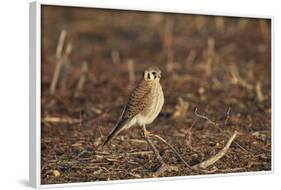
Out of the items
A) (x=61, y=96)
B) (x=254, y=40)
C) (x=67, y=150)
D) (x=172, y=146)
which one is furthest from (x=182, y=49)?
(x=67, y=150)

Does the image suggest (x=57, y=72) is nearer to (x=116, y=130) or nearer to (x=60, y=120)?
Result: (x=60, y=120)

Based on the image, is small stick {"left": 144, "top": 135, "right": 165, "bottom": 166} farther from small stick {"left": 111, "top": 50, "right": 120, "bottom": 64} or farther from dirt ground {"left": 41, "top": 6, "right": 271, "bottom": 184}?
small stick {"left": 111, "top": 50, "right": 120, "bottom": 64}

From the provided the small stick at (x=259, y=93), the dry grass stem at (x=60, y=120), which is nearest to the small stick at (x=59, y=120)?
the dry grass stem at (x=60, y=120)

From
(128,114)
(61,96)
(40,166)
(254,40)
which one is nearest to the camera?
(40,166)

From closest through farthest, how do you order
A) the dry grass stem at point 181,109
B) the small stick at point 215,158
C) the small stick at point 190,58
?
the small stick at point 215,158
the dry grass stem at point 181,109
the small stick at point 190,58

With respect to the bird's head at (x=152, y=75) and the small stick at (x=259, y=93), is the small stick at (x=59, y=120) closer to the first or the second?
the bird's head at (x=152, y=75)

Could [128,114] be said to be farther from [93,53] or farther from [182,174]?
[93,53]

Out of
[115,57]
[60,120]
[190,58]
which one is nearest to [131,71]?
[115,57]

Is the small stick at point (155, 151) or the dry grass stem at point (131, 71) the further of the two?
the dry grass stem at point (131, 71)

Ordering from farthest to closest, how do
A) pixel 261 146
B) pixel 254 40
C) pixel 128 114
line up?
pixel 254 40 < pixel 261 146 < pixel 128 114
